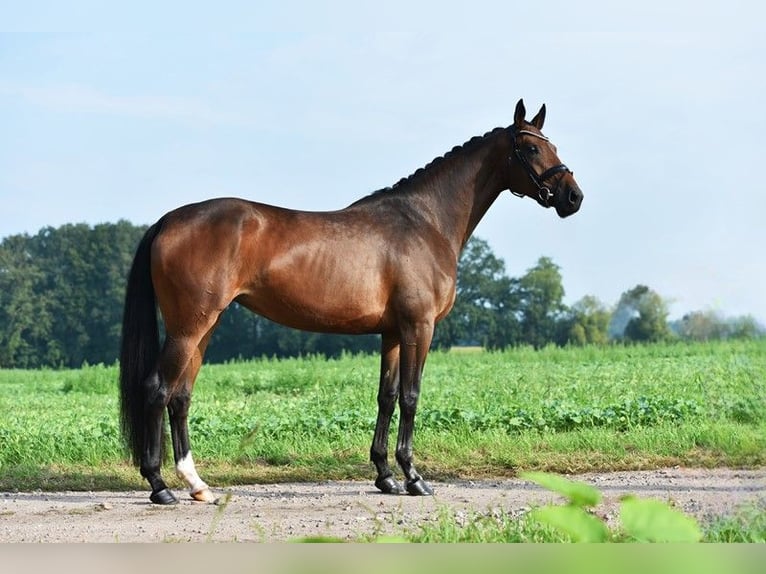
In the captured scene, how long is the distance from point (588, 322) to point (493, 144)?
42.6m

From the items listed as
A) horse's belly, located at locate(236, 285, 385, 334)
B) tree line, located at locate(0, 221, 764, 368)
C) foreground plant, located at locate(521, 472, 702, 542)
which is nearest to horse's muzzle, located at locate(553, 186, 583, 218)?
horse's belly, located at locate(236, 285, 385, 334)

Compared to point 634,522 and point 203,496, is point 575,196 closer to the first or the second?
point 203,496

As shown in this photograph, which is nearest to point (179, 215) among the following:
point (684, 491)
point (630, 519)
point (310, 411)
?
point (684, 491)

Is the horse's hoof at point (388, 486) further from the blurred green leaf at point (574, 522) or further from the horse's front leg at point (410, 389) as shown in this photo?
the blurred green leaf at point (574, 522)

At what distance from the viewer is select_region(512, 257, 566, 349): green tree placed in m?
47.4

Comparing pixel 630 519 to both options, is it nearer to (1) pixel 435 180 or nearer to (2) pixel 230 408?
(1) pixel 435 180

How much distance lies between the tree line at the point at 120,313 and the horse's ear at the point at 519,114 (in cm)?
2969

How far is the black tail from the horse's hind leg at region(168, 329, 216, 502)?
25 cm

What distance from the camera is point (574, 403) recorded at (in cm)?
1246

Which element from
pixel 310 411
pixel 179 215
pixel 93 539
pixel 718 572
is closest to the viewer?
pixel 718 572

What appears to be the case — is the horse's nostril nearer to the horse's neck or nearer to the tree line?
the horse's neck

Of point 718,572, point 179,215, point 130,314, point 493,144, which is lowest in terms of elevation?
point 718,572

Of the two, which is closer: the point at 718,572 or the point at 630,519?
the point at 718,572

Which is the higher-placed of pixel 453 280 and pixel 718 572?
pixel 453 280
